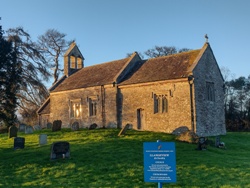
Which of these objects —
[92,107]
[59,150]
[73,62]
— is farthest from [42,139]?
[73,62]

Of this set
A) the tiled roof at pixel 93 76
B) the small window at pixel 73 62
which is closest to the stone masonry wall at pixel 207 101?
the tiled roof at pixel 93 76

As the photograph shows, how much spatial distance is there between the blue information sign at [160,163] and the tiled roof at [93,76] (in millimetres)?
22737

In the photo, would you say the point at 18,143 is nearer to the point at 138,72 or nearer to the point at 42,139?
the point at 42,139

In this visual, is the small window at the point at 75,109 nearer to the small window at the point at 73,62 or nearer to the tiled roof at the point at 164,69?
the tiled roof at the point at 164,69

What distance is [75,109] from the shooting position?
33312mm

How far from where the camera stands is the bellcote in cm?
3803

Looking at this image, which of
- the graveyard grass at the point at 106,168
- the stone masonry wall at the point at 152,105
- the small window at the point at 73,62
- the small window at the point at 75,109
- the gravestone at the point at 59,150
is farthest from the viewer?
the small window at the point at 73,62

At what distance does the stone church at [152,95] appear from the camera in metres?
25.1

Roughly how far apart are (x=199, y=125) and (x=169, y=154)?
18649 millimetres

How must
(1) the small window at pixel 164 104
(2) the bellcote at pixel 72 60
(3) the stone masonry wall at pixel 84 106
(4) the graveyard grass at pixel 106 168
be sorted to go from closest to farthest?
(4) the graveyard grass at pixel 106 168
(1) the small window at pixel 164 104
(3) the stone masonry wall at pixel 84 106
(2) the bellcote at pixel 72 60

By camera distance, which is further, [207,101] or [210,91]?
[210,91]

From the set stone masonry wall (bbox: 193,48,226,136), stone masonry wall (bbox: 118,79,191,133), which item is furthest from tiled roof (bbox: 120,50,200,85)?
stone masonry wall (bbox: 193,48,226,136)

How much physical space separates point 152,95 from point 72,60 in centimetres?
1691

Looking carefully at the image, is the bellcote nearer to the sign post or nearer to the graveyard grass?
the graveyard grass
